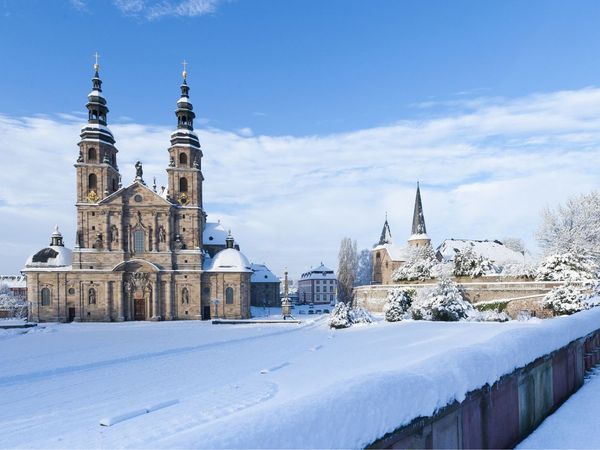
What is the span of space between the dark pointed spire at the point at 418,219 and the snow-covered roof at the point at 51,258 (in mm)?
47935

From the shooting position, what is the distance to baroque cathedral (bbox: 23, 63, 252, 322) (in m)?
44.6

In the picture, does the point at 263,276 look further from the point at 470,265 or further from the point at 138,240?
the point at 470,265

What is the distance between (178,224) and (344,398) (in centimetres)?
4683

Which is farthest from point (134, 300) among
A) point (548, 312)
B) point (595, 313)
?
point (595, 313)

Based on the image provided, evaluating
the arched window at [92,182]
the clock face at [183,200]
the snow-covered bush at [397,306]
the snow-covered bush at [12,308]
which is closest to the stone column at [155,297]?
the clock face at [183,200]

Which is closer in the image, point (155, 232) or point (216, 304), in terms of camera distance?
point (155, 232)

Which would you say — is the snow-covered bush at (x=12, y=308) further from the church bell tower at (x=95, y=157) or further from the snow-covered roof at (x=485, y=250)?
the snow-covered roof at (x=485, y=250)

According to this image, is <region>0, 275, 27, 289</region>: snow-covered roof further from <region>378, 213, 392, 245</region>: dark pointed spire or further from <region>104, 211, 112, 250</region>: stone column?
<region>378, 213, 392, 245</region>: dark pointed spire

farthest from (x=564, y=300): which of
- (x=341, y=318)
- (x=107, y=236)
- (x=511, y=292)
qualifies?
(x=107, y=236)

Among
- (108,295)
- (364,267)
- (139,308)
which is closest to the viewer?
(108,295)

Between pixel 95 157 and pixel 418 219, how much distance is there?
46.1 metres

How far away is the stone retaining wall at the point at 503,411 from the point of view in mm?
3882

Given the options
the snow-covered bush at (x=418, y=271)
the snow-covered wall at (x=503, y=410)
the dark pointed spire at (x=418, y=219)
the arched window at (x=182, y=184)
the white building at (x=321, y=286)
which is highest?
the arched window at (x=182, y=184)

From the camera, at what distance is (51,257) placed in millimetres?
45969
